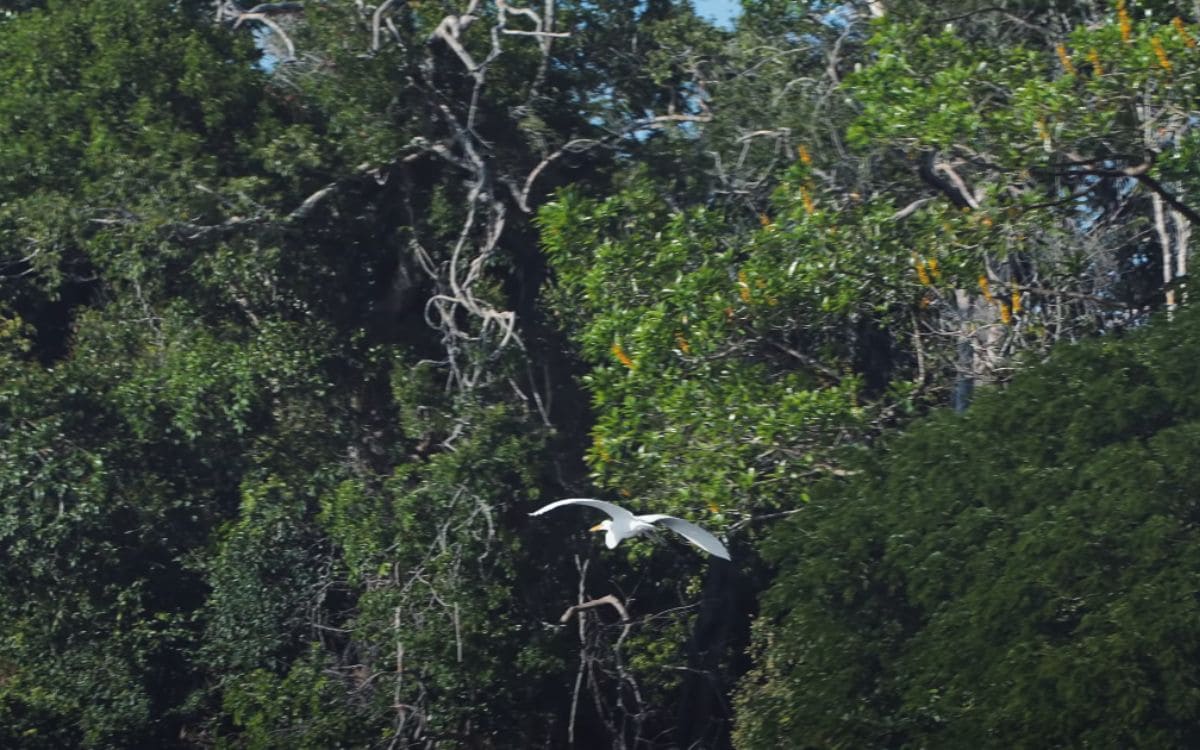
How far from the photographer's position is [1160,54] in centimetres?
890

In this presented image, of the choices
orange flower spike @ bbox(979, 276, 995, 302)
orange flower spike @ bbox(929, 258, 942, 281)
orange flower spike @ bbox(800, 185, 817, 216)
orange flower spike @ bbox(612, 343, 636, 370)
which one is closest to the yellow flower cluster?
orange flower spike @ bbox(929, 258, 942, 281)

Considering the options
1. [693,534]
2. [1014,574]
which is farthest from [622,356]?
[1014,574]

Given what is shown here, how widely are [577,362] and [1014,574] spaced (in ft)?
15.7

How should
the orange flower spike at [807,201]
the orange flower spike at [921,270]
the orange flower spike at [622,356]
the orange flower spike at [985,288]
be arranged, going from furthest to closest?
the orange flower spike at [807,201], the orange flower spike at [622,356], the orange flower spike at [921,270], the orange flower spike at [985,288]

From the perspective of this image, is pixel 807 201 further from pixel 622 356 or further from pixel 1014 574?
pixel 1014 574

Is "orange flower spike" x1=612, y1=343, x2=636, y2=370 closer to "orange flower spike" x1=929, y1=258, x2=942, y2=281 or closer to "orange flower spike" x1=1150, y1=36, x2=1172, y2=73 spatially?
"orange flower spike" x1=929, y1=258, x2=942, y2=281

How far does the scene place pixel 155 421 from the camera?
11484 mm

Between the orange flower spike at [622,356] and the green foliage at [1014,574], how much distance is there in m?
1.27

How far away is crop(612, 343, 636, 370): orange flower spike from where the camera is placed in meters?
9.78

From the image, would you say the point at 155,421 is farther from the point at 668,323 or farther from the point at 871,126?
the point at 871,126

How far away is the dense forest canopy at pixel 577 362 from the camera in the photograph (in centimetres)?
878

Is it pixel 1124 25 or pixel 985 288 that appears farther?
pixel 985 288

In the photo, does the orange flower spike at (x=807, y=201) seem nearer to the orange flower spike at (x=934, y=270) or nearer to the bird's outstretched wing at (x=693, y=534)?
the orange flower spike at (x=934, y=270)

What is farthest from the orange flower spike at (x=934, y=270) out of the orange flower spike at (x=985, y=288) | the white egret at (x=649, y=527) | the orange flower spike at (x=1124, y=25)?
the white egret at (x=649, y=527)
